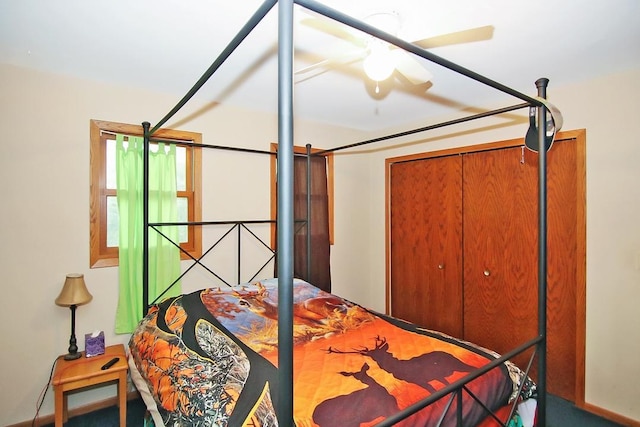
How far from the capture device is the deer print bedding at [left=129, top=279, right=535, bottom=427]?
1346 millimetres

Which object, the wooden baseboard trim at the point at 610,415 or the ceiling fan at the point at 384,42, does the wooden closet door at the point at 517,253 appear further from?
the ceiling fan at the point at 384,42

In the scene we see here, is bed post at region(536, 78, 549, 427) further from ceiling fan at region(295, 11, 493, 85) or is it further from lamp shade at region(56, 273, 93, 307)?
lamp shade at region(56, 273, 93, 307)

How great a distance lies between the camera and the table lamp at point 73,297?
2119 mm

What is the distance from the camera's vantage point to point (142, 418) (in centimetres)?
236

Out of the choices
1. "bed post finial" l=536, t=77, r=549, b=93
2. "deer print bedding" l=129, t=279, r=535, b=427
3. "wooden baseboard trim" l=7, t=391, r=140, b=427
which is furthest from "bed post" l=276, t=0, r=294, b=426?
"wooden baseboard trim" l=7, t=391, r=140, b=427

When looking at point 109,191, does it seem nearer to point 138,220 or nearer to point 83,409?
point 138,220

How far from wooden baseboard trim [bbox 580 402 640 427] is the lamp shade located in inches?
140

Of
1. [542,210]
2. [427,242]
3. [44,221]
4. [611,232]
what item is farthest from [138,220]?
[611,232]

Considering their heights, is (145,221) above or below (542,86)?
below

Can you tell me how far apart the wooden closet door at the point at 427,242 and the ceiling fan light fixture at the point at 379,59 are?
6.06 feet

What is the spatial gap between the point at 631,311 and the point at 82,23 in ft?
12.2

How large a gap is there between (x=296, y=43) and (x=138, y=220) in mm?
1677

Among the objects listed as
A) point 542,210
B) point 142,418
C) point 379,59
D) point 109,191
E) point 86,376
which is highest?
point 379,59

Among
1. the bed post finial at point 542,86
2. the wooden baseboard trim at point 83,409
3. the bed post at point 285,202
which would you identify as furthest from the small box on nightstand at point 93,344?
the bed post finial at point 542,86
